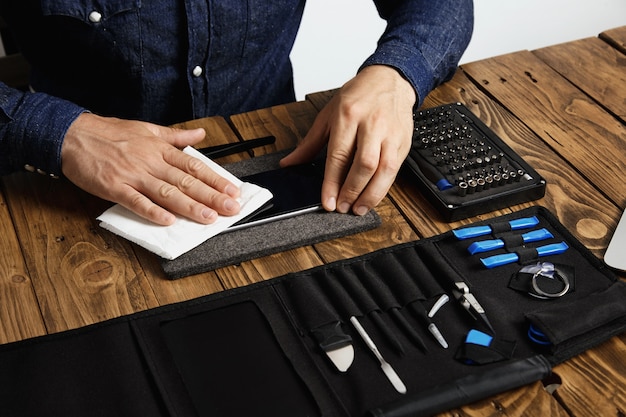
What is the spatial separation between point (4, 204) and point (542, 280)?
2.26 ft

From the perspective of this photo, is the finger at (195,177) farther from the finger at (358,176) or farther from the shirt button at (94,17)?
the shirt button at (94,17)

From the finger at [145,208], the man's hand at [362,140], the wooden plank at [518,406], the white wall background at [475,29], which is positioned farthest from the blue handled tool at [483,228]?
the white wall background at [475,29]

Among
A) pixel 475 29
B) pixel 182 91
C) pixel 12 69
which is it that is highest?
pixel 182 91

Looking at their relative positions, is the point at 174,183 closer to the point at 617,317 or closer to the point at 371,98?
the point at 371,98

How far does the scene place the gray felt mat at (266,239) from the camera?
95 cm

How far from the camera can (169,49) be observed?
50.5 inches

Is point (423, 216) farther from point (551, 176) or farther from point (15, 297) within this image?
point (15, 297)

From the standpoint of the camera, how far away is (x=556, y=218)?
1038 mm

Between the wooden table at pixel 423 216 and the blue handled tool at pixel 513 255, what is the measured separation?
5 cm

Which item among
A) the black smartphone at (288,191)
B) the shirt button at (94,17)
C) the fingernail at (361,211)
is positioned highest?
the shirt button at (94,17)

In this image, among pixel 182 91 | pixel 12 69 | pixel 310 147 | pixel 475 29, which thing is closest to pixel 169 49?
pixel 182 91

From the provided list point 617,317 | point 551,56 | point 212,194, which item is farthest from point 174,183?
point 551,56

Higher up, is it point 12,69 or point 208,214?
point 208,214

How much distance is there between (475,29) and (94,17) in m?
1.89
